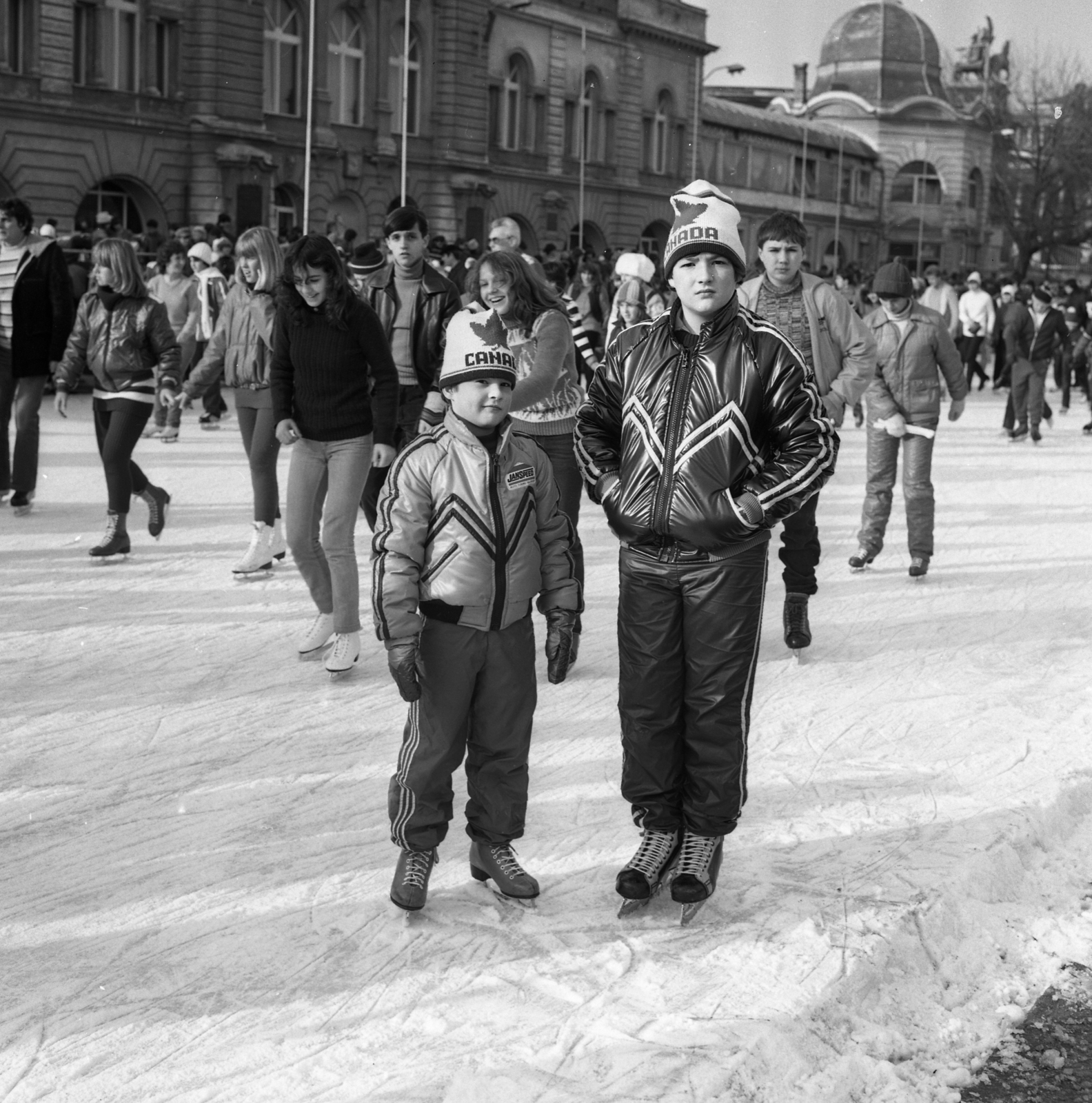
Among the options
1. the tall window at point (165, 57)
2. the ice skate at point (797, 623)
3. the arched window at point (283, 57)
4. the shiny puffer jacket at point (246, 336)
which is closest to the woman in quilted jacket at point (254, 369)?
the shiny puffer jacket at point (246, 336)

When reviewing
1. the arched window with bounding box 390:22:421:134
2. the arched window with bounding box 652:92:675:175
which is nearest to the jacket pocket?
the arched window with bounding box 390:22:421:134

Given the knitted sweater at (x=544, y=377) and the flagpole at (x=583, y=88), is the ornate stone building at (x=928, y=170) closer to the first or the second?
the flagpole at (x=583, y=88)

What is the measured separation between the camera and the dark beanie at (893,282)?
7922 mm

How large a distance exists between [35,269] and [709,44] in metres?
46.2

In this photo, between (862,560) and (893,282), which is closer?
(893,282)

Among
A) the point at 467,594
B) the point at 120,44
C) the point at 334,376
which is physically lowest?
the point at 467,594

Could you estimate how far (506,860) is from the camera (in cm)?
385

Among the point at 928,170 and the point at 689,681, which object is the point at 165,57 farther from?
the point at 928,170

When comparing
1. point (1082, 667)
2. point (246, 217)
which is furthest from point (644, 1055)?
point (246, 217)

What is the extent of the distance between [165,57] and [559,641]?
103ft

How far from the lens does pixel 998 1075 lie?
3.06 metres

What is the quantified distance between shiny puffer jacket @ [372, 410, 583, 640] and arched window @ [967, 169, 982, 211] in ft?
249

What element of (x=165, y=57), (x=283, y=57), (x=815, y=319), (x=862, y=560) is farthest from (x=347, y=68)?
(x=815, y=319)

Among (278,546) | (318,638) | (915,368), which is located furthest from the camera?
(278,546)
